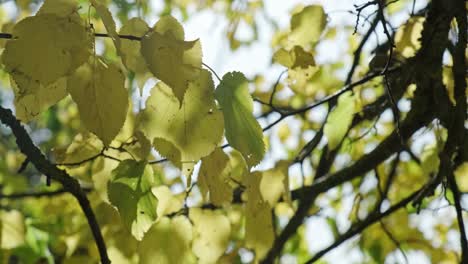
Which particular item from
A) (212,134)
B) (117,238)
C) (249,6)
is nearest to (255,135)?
(212,134)

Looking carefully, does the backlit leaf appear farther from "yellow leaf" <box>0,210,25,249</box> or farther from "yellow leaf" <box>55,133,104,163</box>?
"yellow leaf" <box>0,210,25,249</box>

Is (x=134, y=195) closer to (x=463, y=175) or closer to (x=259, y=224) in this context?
(x=259, y=224)

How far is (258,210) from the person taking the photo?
3.08ft

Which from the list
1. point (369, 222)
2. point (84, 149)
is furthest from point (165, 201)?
point (369, 222)

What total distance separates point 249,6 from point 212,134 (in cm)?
147

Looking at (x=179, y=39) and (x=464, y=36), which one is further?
(x=464, y=36)

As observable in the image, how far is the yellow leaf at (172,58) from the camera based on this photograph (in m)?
Answer: 0.58

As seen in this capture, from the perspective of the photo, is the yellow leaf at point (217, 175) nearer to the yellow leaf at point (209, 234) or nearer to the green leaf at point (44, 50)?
the yellow leaf at point (209, 234)

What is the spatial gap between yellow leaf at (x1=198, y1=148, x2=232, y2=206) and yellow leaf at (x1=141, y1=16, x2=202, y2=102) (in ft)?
0.66

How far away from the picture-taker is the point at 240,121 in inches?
25.3

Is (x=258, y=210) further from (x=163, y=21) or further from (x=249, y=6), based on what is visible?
(x=249, y=6)

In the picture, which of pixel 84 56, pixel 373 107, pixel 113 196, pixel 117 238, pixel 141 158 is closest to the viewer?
pixel 84 56

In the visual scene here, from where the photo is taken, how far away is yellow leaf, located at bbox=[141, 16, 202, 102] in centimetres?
58

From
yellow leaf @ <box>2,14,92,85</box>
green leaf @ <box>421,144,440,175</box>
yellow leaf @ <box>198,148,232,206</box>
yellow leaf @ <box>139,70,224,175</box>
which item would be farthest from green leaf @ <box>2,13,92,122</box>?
green leaf @ <box>421,144,440,175</box>
